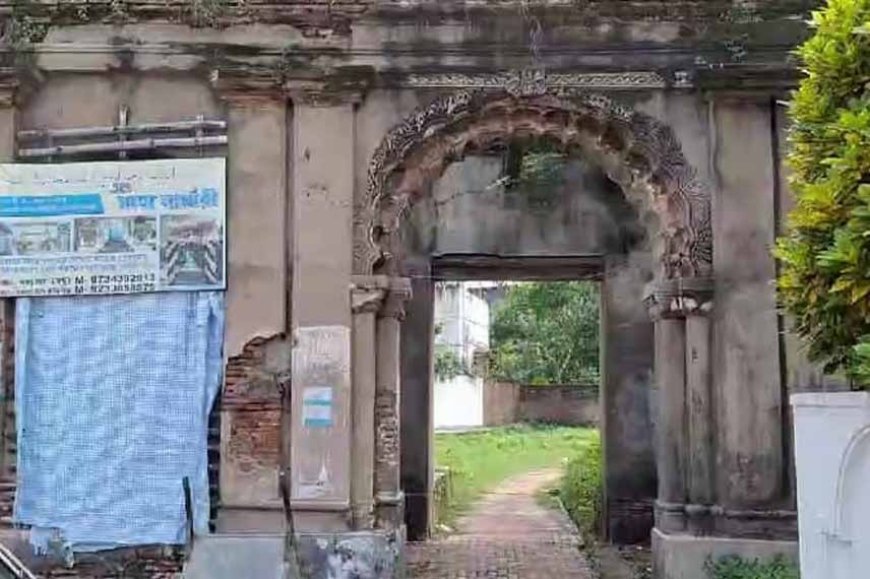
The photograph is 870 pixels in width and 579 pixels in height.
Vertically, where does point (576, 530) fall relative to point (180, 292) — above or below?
below

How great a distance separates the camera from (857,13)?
4730mm

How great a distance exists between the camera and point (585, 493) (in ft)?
47.7

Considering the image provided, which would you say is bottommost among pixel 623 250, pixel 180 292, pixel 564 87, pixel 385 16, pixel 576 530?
pixel 576 530

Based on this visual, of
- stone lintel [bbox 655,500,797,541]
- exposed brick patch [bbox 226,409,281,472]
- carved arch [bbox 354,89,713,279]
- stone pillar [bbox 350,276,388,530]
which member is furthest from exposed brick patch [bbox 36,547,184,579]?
stone lintel [bbox 655,500,797,541]

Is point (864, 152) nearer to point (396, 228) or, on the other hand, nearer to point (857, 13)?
point (857, 13)

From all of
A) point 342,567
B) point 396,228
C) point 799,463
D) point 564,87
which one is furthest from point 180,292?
point 799,463

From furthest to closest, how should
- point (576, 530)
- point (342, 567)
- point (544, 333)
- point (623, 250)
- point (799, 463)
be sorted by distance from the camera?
point (544, 333), point (576, 530), point (623, 250), point (342, 567), point (799, 463)

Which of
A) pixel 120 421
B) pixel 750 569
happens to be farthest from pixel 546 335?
pixel 120 421

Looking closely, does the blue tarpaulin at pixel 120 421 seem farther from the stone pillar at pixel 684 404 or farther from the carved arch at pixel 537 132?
the stone pillar at pixel 684 404

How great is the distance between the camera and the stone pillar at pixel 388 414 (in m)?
8.71

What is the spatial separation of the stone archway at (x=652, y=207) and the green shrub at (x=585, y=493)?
3.97 meters

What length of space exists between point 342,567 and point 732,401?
10.3 feet

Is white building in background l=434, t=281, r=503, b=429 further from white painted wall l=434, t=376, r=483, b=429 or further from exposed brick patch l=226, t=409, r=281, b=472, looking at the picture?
exposed brick patch l=226, t=409, r=281, b=472

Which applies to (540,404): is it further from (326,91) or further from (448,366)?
(326,91)
